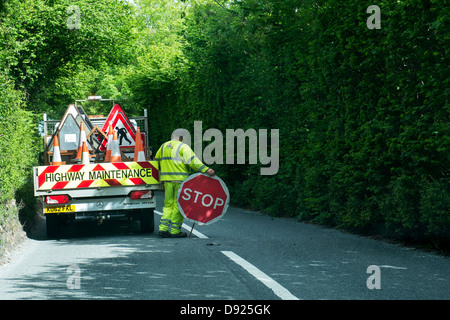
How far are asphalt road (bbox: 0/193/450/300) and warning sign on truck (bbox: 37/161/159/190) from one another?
1.09 meters

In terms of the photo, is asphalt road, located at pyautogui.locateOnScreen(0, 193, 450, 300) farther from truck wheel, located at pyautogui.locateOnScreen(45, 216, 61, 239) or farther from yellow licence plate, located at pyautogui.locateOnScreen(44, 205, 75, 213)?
yellow licence plate, located at pyautogui.locateOnScreen(44, 205, 75, 213)

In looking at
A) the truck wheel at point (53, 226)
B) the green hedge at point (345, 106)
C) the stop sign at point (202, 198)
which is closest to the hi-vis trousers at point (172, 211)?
the stop sign at point (202, 198)

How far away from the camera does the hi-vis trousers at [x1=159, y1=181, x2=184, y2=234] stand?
38.2 ft

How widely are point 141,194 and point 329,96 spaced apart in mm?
4490

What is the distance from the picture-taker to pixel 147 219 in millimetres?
12453

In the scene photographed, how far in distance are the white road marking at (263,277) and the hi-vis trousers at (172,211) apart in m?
2.39

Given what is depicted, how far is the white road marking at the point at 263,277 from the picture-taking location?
625cm

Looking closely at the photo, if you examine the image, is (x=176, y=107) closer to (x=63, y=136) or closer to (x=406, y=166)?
(x=63, y=136)

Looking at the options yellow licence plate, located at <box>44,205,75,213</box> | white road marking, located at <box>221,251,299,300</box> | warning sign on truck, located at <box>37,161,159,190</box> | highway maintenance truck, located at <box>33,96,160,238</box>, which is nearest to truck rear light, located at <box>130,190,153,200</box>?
highway maintenance truck, located at <box>33,96,160,238</box>

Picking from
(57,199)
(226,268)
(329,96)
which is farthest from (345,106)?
(57,199)

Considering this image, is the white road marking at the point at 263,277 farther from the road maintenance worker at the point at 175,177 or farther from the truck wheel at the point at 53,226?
the truck wheel at the point at 53,226

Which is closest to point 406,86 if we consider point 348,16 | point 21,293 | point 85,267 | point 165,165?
point 348,16

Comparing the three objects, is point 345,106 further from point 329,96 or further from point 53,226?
point 53,226

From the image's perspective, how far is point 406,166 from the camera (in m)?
9.85
